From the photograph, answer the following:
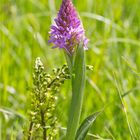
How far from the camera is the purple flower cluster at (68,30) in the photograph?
1374mm

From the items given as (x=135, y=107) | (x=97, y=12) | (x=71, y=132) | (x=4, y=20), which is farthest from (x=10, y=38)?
(x=71, y=132)

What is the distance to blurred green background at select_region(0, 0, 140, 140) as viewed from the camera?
2.45 m

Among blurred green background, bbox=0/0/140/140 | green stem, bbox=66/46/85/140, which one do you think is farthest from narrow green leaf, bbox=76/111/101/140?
blurred green background, bbox=0/0/140/140

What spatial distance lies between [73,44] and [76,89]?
4.5 inches

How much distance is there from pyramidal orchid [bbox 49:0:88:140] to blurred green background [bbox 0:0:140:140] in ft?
2.61

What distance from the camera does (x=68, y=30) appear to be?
1365 mm

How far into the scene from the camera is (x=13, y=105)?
284cm

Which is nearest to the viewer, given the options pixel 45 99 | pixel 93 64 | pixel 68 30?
pixel 68 30

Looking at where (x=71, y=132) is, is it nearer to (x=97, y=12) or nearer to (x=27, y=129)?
(x=27, y=129)

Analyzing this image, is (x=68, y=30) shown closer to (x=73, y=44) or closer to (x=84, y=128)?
(x=73, y=44)

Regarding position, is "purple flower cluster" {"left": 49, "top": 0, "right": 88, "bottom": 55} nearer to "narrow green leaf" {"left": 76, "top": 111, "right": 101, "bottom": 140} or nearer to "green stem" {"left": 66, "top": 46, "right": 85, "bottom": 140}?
"green stem" {"left": 66, "top": 46, "right": 85, "bottom": 140}

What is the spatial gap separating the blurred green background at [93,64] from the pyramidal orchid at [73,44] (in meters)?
0.80

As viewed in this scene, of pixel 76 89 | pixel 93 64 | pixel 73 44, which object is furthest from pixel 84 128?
pixel 93 64

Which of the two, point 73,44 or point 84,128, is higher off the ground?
point 73,44
